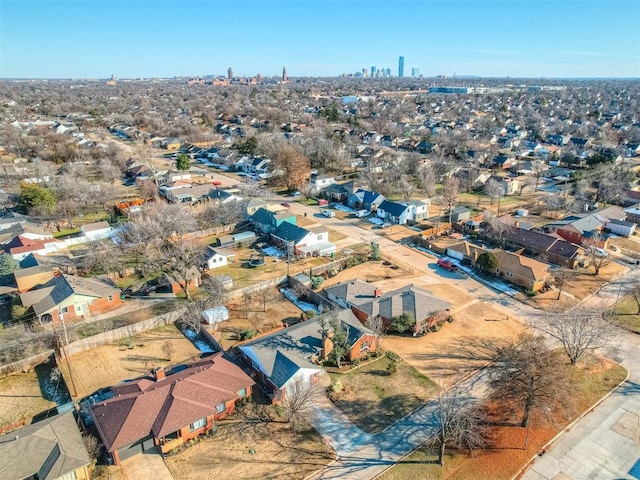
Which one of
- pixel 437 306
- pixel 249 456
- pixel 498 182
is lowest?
pixel 249 456

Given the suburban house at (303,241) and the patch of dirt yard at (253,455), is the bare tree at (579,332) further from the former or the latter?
the suburban house at (303,241)

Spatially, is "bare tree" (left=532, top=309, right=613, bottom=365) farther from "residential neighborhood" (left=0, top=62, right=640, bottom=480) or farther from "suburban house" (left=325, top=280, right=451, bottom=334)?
"suburban house" (left=325, top=280, right=451, bottom=334)

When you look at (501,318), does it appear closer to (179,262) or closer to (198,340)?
(198,340)

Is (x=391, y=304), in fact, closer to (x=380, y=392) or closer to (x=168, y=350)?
(x=380, y=392)

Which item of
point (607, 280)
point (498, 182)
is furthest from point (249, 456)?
point (498, 182)

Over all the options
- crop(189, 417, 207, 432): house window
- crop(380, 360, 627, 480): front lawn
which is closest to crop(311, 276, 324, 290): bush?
crop(189, 417, 207, 432): house window

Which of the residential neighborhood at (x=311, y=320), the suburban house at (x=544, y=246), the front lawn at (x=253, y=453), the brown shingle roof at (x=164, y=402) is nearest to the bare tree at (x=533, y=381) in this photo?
the residential neighborhood at (x=311, y=320)
